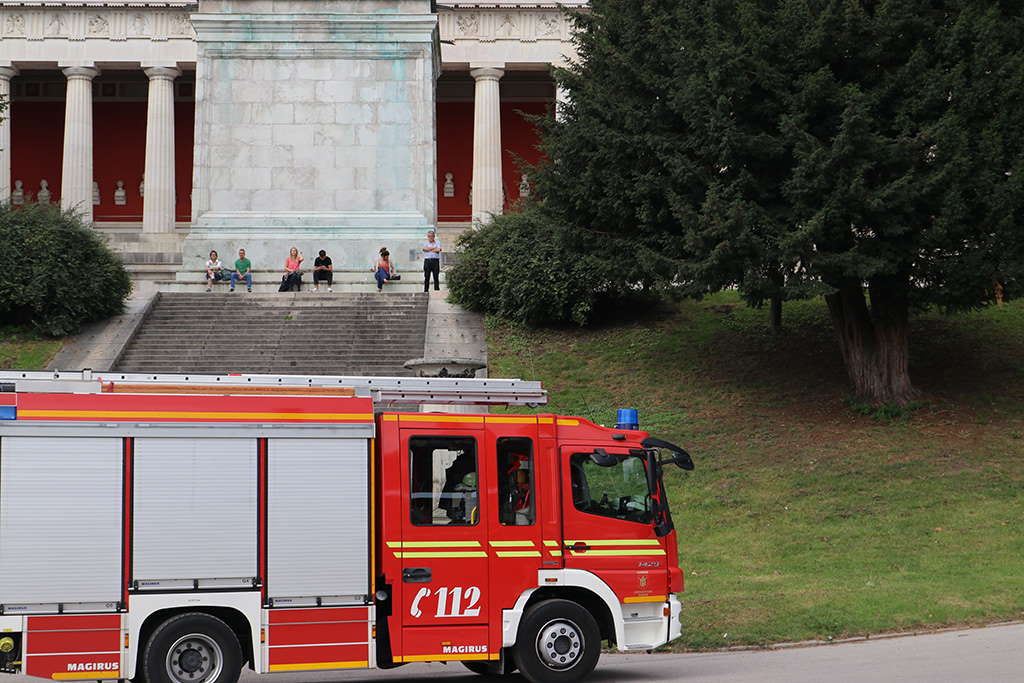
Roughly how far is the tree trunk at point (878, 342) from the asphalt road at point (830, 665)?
11424 mm

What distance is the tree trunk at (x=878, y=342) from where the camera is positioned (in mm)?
26484

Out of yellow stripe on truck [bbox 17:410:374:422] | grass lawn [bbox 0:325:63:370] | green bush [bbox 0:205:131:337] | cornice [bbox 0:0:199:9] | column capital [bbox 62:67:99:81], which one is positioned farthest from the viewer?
column capital [bbox 62:67:99:81]

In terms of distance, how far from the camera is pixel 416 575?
42.7ft

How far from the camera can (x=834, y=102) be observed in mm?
24719

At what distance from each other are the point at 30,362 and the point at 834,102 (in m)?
17.2

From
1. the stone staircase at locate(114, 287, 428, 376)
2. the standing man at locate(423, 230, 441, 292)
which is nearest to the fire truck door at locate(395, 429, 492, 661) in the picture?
the stone staircase at locate(114, 287, 428, 376)

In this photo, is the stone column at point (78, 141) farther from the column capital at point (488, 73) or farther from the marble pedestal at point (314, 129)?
the marble pedestal at point (314, 129)

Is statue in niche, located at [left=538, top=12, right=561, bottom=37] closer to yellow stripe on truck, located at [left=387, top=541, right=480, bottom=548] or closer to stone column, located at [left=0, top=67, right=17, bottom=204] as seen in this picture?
stone column, located at [left=0, top=67, right=17, bottom=204]

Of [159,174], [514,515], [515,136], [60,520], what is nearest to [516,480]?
[514,515]

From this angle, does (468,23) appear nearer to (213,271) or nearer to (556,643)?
(213,271)

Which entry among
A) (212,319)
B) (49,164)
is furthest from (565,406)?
(49,164)

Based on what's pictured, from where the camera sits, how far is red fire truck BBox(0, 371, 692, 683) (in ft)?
39.9

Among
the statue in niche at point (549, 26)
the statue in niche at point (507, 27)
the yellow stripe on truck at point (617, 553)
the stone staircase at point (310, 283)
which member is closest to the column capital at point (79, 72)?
the statue in niche at point (507, 27)

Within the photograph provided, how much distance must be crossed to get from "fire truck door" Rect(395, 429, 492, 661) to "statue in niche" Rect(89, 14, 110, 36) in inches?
2088
